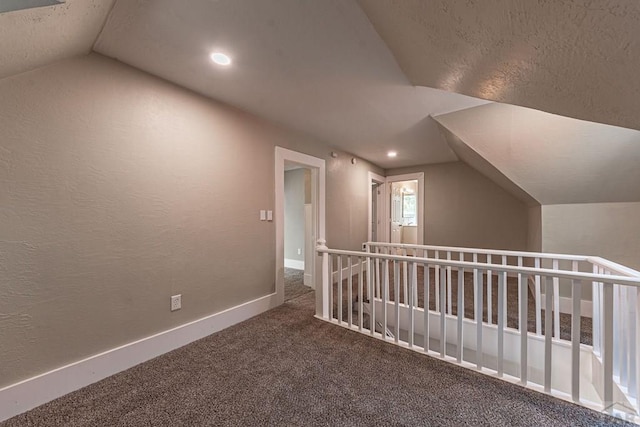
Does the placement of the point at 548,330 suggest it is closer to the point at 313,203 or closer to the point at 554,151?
the point at 554,151

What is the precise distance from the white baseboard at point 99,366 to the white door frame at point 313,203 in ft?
2.42

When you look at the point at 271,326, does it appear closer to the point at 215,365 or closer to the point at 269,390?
the point at 215,365

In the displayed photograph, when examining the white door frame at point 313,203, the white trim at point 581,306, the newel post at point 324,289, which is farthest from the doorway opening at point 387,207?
the newel post at point 324,289

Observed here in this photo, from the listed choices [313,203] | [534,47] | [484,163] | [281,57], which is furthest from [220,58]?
[484,163]

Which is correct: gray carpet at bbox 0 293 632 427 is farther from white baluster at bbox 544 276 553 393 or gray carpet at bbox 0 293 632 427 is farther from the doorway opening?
the doorway opening

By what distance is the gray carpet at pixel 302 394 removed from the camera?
1.37 m

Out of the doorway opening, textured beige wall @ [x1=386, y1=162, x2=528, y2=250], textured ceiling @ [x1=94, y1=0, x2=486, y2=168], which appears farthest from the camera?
the doorway opening

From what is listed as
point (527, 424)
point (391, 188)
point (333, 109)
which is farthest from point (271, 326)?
point (391, 188)

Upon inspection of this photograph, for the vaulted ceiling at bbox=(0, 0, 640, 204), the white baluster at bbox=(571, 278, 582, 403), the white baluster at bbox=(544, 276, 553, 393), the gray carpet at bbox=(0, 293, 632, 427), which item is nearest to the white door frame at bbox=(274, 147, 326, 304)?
the vaulted ceiling at bbox=(0, 0, 640, 204)

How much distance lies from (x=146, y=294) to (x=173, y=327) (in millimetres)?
382

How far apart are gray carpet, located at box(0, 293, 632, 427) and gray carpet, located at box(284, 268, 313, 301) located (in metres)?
1.41

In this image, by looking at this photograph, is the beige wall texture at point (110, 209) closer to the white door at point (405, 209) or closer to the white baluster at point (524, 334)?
A: the white baluster at point (524, 334)

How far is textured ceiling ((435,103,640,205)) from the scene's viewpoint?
2.17m

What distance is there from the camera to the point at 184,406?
4.84ft
